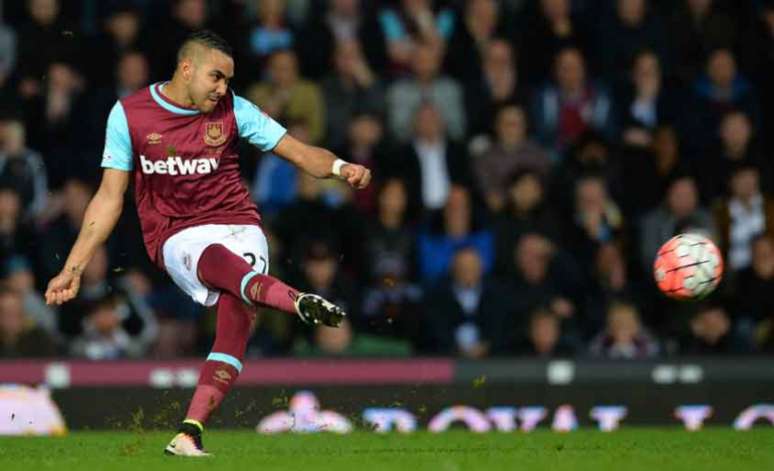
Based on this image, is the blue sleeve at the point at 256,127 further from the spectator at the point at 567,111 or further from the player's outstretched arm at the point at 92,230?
the spectator at the point at 567,111

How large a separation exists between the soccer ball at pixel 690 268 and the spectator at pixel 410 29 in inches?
230

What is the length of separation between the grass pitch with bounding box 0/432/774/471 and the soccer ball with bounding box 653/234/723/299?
86cm

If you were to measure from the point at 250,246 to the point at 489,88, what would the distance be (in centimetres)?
663

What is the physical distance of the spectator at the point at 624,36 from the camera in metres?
16.4

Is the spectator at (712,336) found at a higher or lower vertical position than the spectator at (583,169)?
lower

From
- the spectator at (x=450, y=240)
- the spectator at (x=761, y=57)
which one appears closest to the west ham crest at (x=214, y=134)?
the spectator at (x=450, y=240)

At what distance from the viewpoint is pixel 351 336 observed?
13867 millimetres

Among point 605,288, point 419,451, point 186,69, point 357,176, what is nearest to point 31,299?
point 605,288

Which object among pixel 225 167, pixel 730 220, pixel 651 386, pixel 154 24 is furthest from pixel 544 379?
pixel 154 24

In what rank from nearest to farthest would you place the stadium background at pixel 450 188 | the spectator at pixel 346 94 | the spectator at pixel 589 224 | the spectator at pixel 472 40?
the stadium background at pixel 450 188 → the spectator at pixel 589 224 → the spectator at pixel 346 94 → the spectator at pixel 472 40

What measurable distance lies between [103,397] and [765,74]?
7365 mm

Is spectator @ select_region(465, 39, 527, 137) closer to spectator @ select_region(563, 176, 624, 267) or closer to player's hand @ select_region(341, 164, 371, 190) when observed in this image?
spectator @ select_region(563, 176, 624, 267)

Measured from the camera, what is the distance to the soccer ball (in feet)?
33.7

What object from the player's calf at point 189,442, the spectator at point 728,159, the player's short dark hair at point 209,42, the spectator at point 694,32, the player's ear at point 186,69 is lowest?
the player's calf at point 189,442
